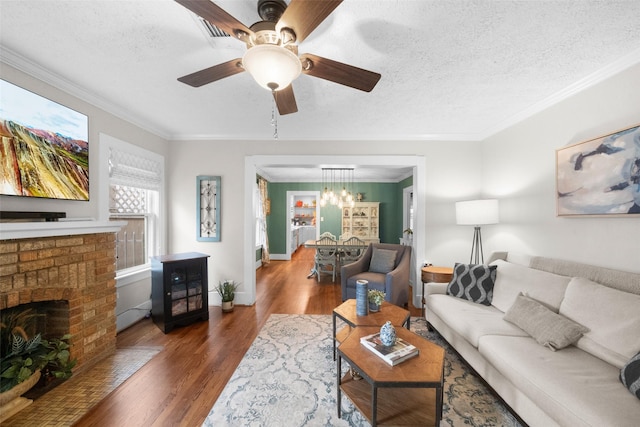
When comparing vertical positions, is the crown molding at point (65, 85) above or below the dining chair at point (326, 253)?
above

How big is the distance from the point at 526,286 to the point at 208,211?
390cm

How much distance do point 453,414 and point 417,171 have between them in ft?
9.27

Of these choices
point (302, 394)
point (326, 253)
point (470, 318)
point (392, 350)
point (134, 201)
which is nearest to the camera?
point (392, 350)

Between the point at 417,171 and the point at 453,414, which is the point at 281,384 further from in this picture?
the point at 417,171

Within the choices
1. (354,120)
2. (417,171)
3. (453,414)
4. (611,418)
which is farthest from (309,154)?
(611,418)

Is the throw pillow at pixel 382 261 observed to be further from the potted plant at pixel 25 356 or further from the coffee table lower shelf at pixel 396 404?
the potted plant at pixel 25 356

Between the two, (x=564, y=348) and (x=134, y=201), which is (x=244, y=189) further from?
(x=564, y=348)

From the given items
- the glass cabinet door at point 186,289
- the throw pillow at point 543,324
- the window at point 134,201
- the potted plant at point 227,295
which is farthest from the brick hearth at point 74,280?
the throw pillow at point 543,324

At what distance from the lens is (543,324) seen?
1.76 metres

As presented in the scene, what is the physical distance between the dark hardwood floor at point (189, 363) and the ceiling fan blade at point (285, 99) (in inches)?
88.8

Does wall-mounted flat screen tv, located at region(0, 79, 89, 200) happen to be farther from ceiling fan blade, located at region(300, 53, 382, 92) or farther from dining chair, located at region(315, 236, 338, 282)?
dining chair, located at region(315, 236, 338, 282)

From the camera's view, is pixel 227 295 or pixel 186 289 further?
pixel 227 295

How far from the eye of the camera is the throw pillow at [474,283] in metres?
2.48

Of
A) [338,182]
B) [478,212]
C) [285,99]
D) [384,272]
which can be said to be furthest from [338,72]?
[338,182]
